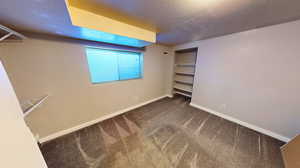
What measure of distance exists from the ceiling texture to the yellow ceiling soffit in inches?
5.8

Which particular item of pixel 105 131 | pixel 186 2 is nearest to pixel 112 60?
pixel 105 131

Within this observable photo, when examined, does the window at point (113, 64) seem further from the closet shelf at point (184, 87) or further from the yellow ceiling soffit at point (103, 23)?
the closet shelf at point (184, 87)

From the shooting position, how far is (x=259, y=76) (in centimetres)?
182

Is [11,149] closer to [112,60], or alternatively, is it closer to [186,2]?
[186,2]

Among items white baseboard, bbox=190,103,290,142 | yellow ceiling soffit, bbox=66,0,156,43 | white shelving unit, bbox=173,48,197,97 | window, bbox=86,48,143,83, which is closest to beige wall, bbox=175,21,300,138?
white baseboard, bbox=190,103,290,142

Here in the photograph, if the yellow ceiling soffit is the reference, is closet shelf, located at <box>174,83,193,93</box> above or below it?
below

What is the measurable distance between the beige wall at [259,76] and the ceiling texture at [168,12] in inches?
13.5

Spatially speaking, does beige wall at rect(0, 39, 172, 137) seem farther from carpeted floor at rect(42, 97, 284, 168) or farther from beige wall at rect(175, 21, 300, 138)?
beige wall at rect(175, 21, 300, 138)

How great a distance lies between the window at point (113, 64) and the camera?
2.07 meters

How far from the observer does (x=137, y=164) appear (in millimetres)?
1283

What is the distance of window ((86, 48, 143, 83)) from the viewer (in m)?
2.07

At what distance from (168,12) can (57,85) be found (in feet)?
7.57

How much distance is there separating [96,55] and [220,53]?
309 cm

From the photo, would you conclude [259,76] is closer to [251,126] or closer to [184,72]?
[251,126]
